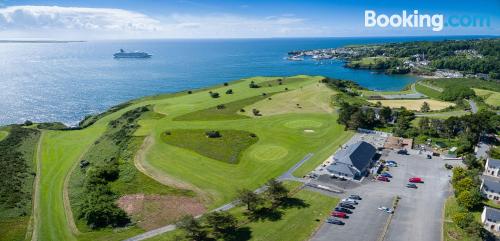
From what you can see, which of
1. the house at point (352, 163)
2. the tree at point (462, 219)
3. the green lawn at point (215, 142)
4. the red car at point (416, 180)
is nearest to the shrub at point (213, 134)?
the green lawn at point (215, 142)

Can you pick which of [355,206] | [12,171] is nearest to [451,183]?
[355,206]

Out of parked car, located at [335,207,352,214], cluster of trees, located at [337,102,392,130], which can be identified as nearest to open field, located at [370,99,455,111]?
cluster of trees, located at [337,102,392,130]

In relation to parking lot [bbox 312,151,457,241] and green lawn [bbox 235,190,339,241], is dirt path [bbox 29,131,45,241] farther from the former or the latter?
parking lot [bbox 312,151,457,241]

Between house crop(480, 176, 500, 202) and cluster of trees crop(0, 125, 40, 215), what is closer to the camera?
house crop(480, 176, 500, 202)

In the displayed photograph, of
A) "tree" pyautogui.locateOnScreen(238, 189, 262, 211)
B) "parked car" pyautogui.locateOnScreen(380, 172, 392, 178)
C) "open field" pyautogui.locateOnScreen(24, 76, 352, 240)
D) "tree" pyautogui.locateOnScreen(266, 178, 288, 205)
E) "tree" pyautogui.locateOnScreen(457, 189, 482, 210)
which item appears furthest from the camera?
"parked car" pyautogui.locateOnScreen(380, 172, 392, 178)

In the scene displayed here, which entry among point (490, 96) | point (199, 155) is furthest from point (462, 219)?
point (490, 96)

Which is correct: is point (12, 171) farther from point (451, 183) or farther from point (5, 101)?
point (5, 101)

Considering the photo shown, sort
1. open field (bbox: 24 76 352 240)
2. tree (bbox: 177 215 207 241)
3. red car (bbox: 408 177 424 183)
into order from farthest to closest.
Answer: red car (bbox: 408 177 424 183) < open field (bbox: 24 76 352 240) < tree (bbox: 177 215 207 241)

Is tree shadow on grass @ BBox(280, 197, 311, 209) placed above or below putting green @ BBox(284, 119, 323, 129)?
below
